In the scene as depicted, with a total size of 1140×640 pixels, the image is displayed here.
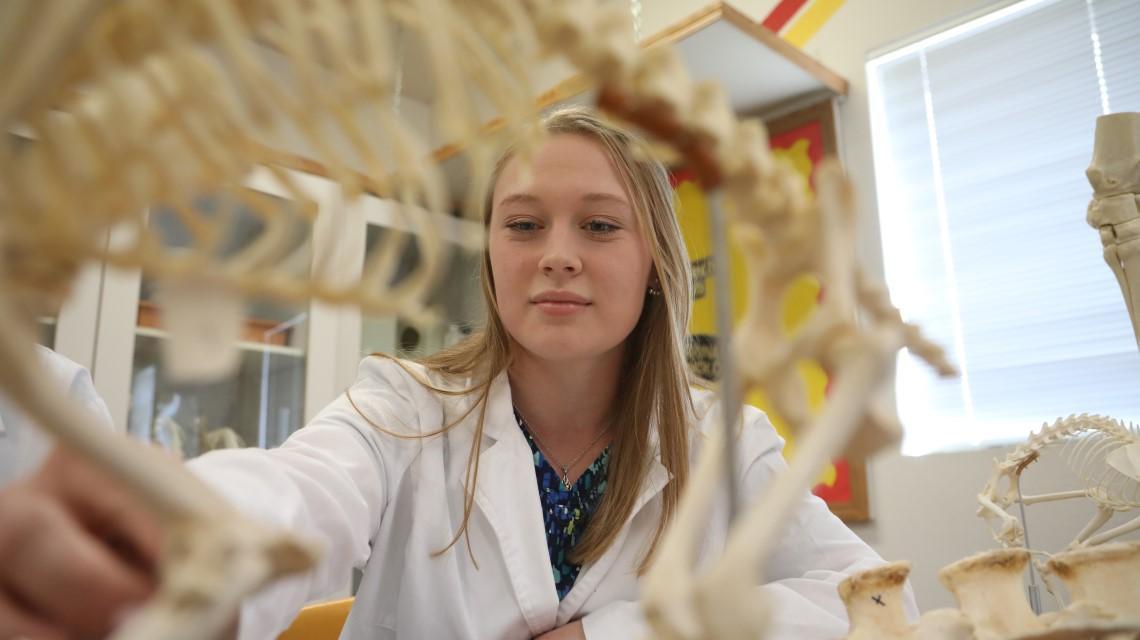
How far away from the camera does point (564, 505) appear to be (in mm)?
955

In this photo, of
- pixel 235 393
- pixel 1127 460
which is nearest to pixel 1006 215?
pixel 1127 460

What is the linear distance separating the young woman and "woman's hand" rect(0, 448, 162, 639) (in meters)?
0.41

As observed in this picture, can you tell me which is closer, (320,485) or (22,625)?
(22,625)

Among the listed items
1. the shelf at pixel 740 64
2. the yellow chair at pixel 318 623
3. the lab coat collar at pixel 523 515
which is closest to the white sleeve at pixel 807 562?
the lab coat collar at pixel 523 515

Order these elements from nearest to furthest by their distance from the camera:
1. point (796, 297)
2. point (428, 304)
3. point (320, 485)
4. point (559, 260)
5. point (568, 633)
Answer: point (320, 485) < point (568, 633) < point (559, 260) < point (796, 297) < point (428, 304)

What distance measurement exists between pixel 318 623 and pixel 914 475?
1.09 metres

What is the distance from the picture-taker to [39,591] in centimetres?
25

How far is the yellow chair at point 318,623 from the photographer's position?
3.19 ft

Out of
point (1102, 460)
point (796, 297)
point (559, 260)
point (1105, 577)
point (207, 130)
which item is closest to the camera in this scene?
point (207, 130)

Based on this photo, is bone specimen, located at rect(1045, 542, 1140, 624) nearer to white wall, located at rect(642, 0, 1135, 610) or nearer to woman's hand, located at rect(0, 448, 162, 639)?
woman's hand, located at rect(0, 448, 162, 639)

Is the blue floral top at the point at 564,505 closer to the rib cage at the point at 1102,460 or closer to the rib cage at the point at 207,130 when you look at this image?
the rib cage at the point at 1102,460

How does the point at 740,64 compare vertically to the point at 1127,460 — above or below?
above

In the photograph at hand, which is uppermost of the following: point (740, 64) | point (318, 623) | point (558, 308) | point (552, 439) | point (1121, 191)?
point (740, 64)

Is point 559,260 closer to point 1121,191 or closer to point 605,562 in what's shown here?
point 605,562
